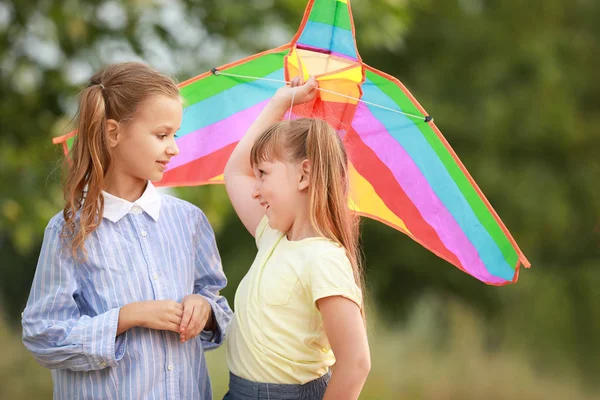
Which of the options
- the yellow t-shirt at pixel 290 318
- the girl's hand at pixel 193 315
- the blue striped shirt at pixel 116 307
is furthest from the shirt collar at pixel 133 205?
the yellow t-shirt at pixel 290 318

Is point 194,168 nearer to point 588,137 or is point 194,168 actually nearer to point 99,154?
point 99,154

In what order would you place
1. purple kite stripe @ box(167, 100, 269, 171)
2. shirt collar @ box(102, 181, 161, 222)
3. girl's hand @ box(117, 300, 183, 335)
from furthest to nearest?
purple kite stripe @ box(167, 100, 269, 171)
shirt collar @ box(102, 181, 161, 222)
girl's hand @ box(117, 300, 183, 335)

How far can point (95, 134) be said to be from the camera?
6.13 ft

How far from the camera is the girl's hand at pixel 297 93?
6.68ft

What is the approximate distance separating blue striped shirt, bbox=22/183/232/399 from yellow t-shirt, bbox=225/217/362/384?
6.4 inches

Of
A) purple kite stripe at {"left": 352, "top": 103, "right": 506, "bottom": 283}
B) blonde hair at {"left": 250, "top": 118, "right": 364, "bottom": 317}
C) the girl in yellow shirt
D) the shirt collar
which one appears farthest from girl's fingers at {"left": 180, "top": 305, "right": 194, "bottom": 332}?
purple kite stripe at {"left": 352, "top": 103, "right": 506, "bottom": 283}

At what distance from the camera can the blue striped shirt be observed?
70.2 inches

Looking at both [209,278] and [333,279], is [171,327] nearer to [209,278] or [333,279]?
[209,278]

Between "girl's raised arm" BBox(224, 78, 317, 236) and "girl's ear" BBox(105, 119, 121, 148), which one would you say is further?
"girl's raised arm" BBox(224, 78, 317, 236)

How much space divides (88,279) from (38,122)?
402cm

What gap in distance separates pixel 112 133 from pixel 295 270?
0.55 m

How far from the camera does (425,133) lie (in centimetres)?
212

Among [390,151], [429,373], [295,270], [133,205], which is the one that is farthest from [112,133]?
[429,373]

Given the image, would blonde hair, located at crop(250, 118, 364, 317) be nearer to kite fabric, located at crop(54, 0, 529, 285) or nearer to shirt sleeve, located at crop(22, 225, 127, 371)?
kite fabric, located at crop(54, 0, 529, 285)
